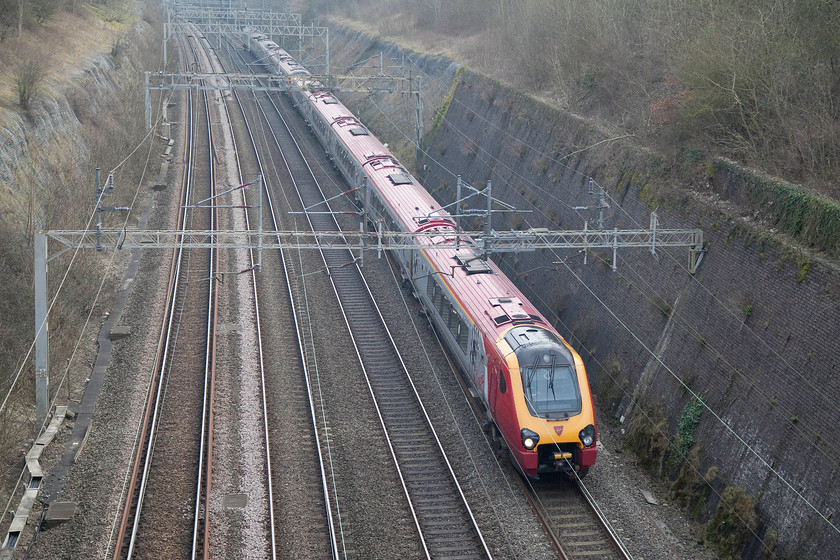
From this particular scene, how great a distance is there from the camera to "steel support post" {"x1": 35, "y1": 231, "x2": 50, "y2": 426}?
59.7 ft

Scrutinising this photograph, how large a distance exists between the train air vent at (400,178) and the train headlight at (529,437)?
1438cm

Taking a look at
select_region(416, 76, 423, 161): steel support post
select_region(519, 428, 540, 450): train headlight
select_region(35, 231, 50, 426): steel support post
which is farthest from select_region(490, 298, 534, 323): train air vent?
select_region(416, 76, 423, 161): steel support post

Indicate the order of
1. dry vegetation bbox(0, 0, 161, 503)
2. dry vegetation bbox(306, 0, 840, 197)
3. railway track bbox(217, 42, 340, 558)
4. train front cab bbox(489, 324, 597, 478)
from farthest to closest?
dry vegetation bbox(0, 0, 161, 503)
dry vegetation bbox(306, 0, 840, 197)
train front cab bbox(489, 324, 597, 478)
railway track bbox(217, 42, 340, 558)

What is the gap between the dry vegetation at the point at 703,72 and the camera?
1886cm

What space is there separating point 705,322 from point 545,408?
423 centimetres

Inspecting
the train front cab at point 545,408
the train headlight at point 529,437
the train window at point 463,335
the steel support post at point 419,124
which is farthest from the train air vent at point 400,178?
the train headlight at point 529,437

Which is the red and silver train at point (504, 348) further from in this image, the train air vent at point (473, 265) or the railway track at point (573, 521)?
the railway track at point (573, 521)

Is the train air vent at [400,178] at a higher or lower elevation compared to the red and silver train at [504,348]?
higher

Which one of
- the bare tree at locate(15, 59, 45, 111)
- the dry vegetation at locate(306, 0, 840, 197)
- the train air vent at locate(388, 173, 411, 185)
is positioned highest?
the dry vegetation at locate(306, 0, 840, 197)

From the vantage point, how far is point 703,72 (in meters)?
20.6

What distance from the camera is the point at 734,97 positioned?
64.6 ft

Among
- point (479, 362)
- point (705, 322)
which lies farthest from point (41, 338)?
point (705, 322)

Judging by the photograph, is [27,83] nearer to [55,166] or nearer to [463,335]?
[55,166]

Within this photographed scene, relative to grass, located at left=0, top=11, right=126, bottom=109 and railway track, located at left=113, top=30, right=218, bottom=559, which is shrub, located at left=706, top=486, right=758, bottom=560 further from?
grass, located at left=0, top=11, right=126, bottom=109
